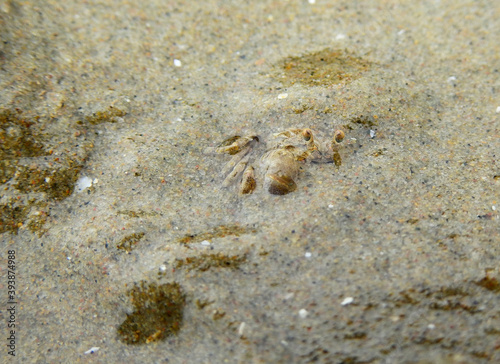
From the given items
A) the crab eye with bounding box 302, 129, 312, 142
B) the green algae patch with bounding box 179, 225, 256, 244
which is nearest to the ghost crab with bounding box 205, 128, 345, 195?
the crab eye with bounding box 302, 129, 312, 142

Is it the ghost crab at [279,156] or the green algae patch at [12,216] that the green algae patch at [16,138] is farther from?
the ghost crab at [279,156]

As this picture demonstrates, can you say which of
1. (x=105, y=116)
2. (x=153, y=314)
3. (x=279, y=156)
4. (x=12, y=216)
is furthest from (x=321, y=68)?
(x=12, y=216)

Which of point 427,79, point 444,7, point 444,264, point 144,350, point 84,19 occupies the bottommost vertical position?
point 144,350

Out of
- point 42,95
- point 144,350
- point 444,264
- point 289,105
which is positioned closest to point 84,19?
point 42,95

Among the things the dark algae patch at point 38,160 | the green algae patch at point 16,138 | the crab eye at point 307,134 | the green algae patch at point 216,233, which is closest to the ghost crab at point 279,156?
the crab eye at point 307,134

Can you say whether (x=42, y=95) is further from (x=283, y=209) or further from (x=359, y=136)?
(x=359, y=136)
